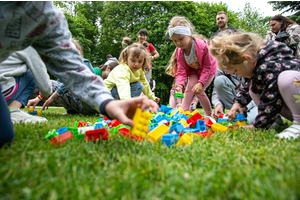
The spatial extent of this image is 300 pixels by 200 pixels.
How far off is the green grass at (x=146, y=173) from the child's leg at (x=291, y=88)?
2.42 feet

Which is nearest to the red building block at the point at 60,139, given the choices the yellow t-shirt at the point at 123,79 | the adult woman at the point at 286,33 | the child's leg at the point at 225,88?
the yellow t-shirt at the point at 123,79


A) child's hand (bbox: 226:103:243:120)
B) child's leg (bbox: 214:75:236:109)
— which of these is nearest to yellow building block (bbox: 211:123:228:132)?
child's hand (bbox: 226:103:243:120)

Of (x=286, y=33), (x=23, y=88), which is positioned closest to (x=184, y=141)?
(x=23, y=88)

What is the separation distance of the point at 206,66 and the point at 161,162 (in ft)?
11.4

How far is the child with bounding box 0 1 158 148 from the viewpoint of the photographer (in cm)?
108

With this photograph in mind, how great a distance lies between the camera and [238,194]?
2.59 ft

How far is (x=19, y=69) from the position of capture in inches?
99.4

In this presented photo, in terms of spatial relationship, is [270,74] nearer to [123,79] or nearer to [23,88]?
[123,79]

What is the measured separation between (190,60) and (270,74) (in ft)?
7.59

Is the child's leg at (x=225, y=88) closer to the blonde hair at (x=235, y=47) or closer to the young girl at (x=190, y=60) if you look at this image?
the young girl at (x=190, y=60)

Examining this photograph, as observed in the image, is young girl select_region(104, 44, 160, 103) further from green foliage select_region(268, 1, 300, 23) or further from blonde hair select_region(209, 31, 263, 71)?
green foliage select_region(268, 1, 300, 23)

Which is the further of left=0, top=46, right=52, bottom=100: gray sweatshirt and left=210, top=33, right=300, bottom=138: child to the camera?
left=0, top=46, right=52, bottom=100: gray sweatshirt

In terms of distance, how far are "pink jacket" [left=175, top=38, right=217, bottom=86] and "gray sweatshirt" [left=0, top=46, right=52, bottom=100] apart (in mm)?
2727

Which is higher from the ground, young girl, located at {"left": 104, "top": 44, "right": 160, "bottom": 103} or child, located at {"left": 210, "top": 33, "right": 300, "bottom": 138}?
child, located at {"left": 210, "top": 33, "right": 300, "bottom": 138}
